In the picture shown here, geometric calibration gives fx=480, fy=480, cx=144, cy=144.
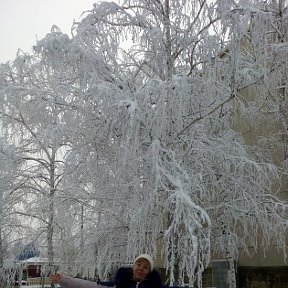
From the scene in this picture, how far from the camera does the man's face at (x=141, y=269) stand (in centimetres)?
381

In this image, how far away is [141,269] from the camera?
3807 mm

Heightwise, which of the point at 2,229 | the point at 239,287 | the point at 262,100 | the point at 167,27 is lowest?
the point at 239,287

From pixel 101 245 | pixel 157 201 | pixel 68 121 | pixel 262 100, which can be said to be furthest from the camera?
pixel 262 100

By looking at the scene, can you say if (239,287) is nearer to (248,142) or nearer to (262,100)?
(248,142)

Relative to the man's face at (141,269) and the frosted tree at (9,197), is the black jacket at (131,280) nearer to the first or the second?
the man's face at (141,269)

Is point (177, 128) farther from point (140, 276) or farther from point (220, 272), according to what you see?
point (220, 272)

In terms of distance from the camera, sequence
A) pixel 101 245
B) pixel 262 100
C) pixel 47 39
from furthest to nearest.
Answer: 1. pixel 262 100
2. pixel 101 245
3. pixel 47 39

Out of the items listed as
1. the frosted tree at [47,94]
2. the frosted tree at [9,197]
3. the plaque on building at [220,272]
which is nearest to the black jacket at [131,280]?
the frosted tree at [47,94]

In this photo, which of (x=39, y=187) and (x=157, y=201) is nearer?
(x=157, y=201)

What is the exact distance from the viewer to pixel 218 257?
16.5 meters

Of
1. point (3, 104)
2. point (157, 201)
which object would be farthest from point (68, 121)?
point (157, 201)

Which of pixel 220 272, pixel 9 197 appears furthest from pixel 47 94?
pixel 220 272

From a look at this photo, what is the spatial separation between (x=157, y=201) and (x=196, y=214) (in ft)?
2.97

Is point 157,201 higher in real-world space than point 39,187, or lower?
lower
